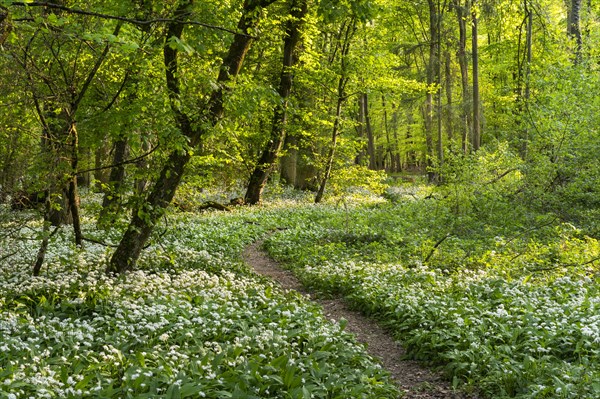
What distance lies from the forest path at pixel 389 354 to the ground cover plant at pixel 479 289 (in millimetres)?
184

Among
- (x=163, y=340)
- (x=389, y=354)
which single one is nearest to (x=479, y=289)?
(x=389, y=354)

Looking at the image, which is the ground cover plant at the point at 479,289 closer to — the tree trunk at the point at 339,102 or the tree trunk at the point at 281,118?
the tree trunk at the point at 281,118

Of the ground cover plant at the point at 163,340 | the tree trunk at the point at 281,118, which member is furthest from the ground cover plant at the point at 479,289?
the tree trunk at the point at 281,118

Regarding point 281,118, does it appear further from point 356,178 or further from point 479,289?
point 479,289

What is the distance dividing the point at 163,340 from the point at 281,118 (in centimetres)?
1622

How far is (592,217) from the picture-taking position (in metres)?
13.2

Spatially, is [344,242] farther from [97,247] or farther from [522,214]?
[97,247]

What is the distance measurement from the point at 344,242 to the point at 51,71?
8.63 metres

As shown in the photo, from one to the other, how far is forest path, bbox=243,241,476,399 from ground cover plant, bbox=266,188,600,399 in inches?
7.2

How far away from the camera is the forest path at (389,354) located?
6.30 metres

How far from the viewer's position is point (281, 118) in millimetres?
21406

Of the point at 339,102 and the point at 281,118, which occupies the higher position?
the point at 339,102

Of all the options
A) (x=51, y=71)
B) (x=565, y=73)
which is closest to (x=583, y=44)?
(x=565, y=73)

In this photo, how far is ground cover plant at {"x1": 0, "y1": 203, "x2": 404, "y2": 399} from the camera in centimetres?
509
